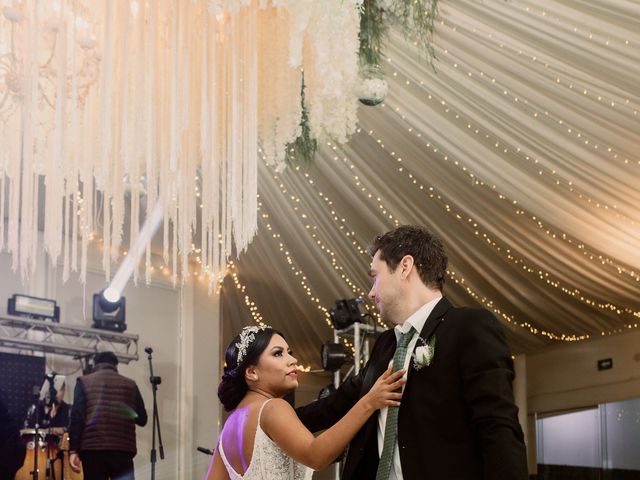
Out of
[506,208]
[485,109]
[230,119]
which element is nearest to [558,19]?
[485,109]

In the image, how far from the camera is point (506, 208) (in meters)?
6.58

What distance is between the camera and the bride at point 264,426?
2424 mm

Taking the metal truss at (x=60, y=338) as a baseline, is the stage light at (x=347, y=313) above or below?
above

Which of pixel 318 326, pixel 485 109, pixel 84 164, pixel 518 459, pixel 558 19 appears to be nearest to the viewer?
pixel 518 459

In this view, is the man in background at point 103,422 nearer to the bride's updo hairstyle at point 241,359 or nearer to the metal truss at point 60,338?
the metal truss at point 60,338

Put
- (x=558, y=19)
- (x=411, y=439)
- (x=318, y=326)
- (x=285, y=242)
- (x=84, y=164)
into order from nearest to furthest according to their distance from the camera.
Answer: (x=411, y=439), (x=84, y=164), (x=558, y=19), (x=285, y=242), (x=318, y=326)

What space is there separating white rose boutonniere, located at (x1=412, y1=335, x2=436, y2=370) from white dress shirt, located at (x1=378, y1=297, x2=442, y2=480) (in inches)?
1.4

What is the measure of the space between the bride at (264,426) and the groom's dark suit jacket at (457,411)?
7.2 inches

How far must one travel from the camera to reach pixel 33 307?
7156 mm

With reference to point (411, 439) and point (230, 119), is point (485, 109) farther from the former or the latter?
point (411, 439)

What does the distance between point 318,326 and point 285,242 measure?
5.62 feet

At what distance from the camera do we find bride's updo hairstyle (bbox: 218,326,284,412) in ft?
9.12

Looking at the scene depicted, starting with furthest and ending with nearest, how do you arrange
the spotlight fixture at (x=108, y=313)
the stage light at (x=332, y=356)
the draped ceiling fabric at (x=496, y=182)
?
the spotlight fixture at (x=108, y=313), the stage light at (x=332, y=356), the draped ceiling fabric at (x=496, y=182)

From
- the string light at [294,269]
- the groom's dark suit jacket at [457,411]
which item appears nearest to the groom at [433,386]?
the groom's dark suit jacket at [457,411]
